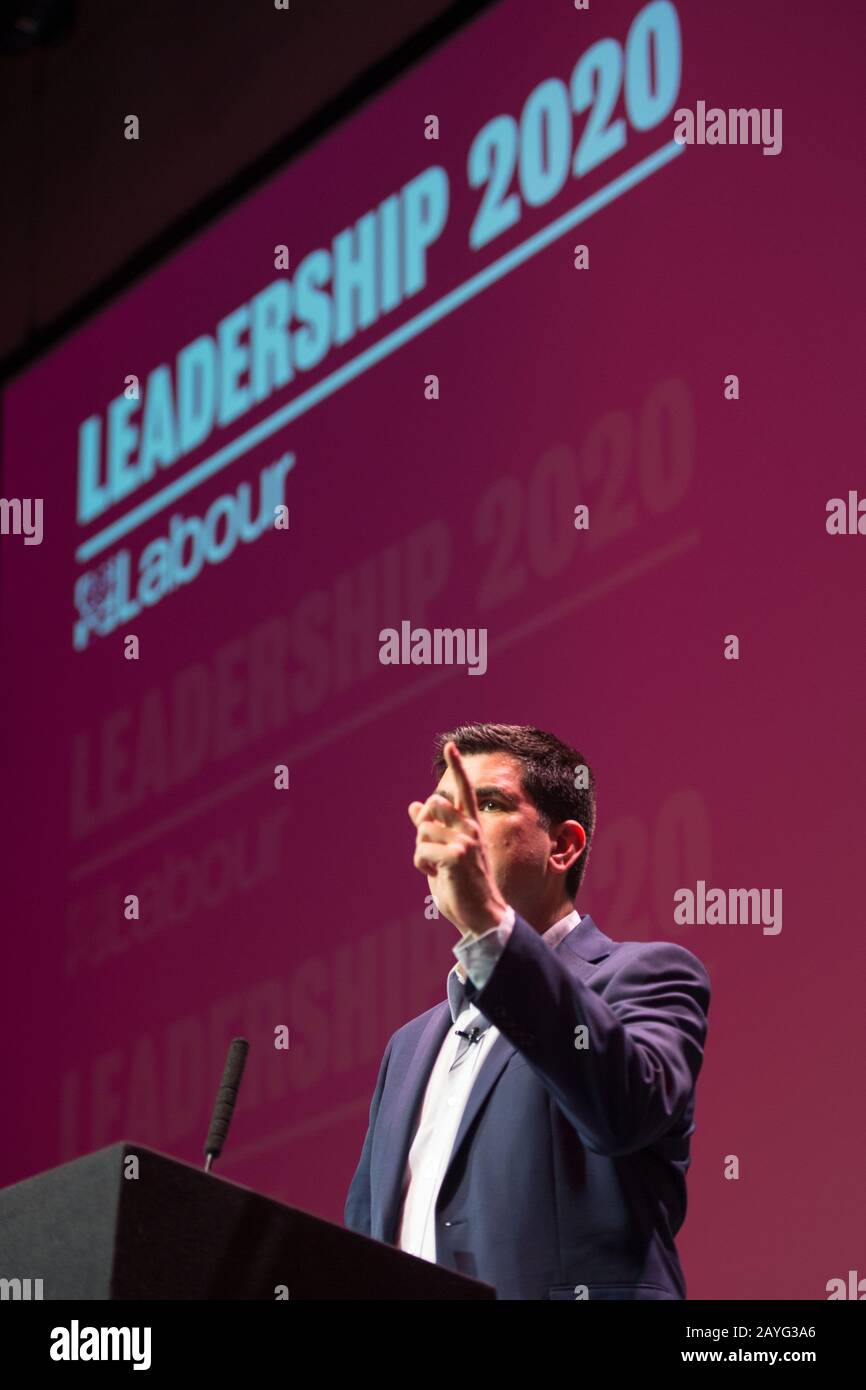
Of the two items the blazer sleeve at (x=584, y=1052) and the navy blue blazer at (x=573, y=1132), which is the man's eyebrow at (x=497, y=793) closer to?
the navy blue blazer at (x=573, y=1132)

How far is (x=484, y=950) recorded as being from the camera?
2.08 metres

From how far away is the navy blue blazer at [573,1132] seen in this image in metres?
2.09

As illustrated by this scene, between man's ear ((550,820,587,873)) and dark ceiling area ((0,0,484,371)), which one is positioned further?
dark ceiling area ((0,0,484,371))

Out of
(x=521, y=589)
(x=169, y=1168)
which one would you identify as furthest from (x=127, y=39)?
(x=169, y=1168)

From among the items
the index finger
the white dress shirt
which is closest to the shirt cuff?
the index finger

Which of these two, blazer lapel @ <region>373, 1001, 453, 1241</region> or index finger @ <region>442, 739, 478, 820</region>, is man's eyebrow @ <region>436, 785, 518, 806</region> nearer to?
blazer lapel @ <region>373, 1001, 453, 1241</region>

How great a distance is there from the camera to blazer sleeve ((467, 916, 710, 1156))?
2072 millimetres

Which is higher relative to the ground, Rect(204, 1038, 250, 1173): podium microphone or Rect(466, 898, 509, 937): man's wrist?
Rect(466, 898, 509, 937): man's wrist

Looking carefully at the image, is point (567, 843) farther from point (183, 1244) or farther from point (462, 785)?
point (183, 1244)

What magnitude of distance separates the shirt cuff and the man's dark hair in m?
0.58

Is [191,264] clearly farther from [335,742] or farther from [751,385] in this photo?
[751,385]

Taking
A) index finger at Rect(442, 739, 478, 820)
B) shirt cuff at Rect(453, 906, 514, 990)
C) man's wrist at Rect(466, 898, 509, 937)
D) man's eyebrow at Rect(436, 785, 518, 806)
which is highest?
man's eyebrow at Rect(436, 785, 518, 806)

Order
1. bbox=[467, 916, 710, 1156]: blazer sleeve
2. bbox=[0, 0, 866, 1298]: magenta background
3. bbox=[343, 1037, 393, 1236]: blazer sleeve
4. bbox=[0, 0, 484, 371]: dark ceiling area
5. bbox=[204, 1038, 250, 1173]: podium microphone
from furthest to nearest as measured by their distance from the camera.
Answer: bbox=[0, 0, 484, 371]: dark ceiling area, bbox=[0, 0, 866, 1298]: magenta background, bbox=[343, 1037, 393, 1236]: blazer sleeve, bbox=[204, 1038, 250, 1173]: podium microphone, bbox=[467, 916, 710, 1156]: blazer sleeve

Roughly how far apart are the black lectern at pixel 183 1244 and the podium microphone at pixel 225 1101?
A: 1.43 ft
